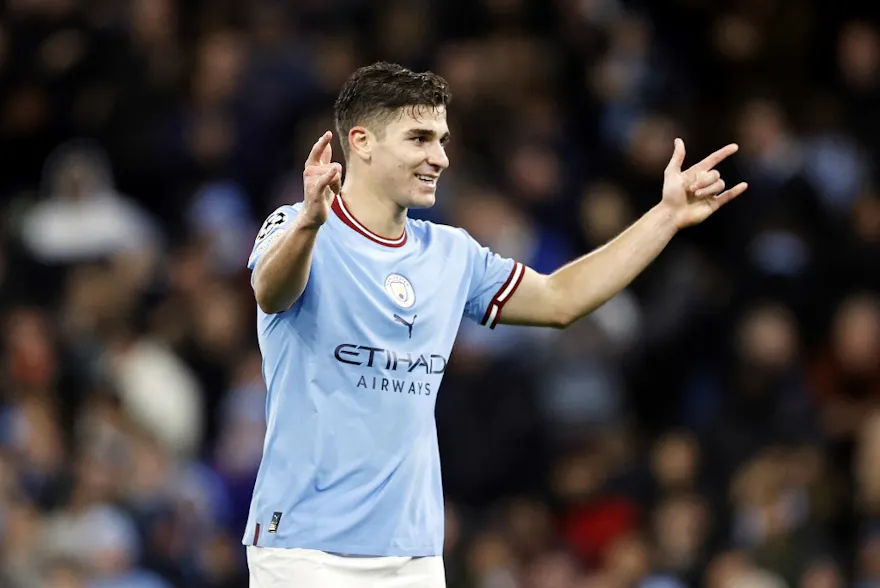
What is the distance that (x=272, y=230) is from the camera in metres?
5.56

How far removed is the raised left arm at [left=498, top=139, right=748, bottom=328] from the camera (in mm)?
6066

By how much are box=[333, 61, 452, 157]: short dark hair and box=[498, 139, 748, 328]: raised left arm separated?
0.81m

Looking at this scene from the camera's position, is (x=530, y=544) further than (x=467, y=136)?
No

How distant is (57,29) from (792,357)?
6.35 m

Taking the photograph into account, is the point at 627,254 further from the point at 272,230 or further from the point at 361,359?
the point at 272,230

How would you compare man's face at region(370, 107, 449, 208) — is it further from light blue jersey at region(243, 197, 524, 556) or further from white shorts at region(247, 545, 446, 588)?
white shorts at region(247, 545, 446, 588)

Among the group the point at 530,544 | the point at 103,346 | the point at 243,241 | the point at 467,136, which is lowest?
the point at 530,544

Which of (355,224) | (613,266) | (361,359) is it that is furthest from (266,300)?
(613,266)

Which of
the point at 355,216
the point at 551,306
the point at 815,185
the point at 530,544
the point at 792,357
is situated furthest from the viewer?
the point at 815,185

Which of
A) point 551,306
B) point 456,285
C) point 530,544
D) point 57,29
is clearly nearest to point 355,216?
point 456,285

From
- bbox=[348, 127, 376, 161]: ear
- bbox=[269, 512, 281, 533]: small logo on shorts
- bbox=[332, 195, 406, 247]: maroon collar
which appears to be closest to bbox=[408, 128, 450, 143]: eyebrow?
bbox=[348, 127, 376, 161]: ear

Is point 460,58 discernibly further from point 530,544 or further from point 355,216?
point 355,216

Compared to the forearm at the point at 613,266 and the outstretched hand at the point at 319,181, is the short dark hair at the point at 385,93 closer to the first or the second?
the outstretched hand at the point at 319,181

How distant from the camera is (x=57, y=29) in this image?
1361 centimetres
